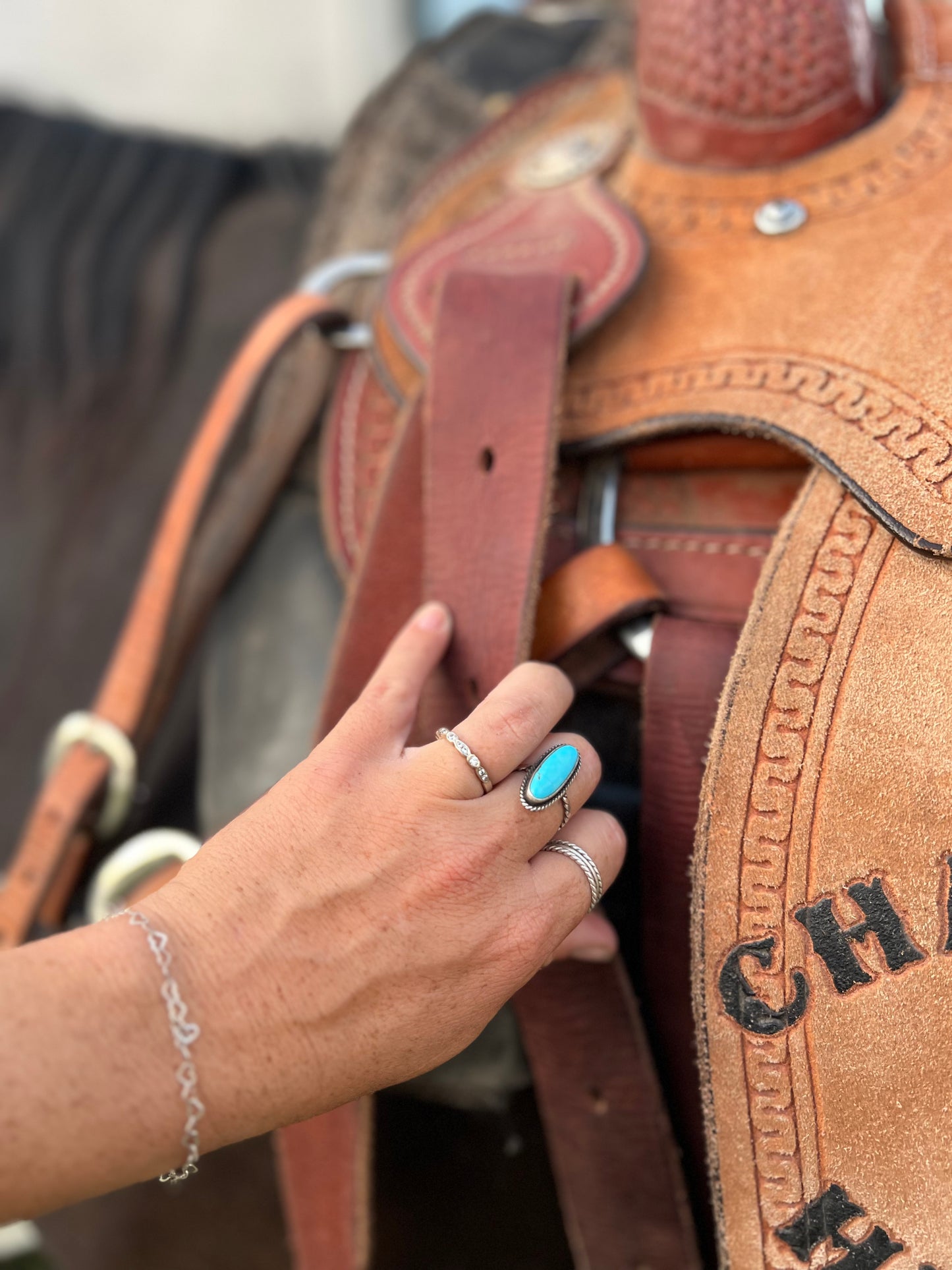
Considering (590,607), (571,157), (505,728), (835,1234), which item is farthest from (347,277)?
(835,1234)

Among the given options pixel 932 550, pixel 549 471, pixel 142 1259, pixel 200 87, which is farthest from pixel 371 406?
pixel 200 87

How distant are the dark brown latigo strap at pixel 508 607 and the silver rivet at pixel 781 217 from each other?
16cm

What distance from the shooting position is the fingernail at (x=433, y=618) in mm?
601

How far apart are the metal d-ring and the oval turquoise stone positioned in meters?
0.49

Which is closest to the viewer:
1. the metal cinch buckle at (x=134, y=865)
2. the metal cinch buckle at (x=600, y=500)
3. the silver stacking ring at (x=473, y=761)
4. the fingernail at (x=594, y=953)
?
the silver stacking ring at (x=473, y=761)

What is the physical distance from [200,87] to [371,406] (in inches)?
49.5

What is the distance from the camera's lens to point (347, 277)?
3.11ft

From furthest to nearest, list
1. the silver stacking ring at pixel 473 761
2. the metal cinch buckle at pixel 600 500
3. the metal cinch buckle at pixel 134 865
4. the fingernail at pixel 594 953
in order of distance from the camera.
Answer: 1. the metal cinch buckle at pixel 134 865
2. the metal cinch buckle at pixel 600 500
3. the fingernail at pixel 594 953
4. the silver stacking ring at pixel 473 761

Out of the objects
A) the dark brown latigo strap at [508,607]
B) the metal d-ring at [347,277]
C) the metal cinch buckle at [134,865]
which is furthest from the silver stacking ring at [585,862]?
the metal d-ring at [347,277]

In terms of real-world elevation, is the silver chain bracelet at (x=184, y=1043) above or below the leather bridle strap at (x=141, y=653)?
below

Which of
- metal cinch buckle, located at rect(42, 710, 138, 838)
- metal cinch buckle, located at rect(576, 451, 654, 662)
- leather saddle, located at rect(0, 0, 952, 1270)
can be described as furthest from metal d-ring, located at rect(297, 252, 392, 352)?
metal cinch buckle, located at rect(42, 710, 138, 838)

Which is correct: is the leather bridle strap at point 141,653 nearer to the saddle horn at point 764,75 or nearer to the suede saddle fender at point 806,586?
the suede saddle fender at point 806,586

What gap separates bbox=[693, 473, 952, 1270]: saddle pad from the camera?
0.47 m

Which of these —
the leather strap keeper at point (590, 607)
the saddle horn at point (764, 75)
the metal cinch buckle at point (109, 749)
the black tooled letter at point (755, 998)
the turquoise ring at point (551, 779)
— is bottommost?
the black tooled letter at point (755, 998)
